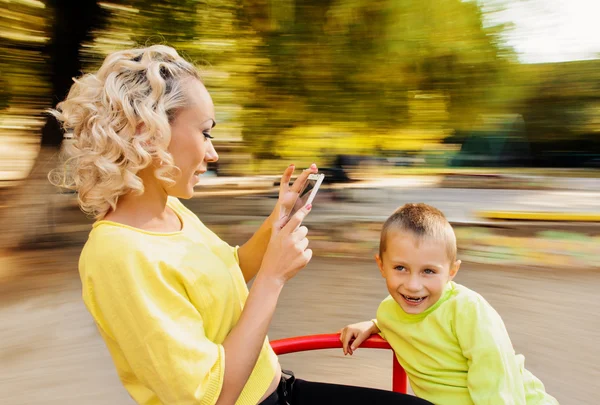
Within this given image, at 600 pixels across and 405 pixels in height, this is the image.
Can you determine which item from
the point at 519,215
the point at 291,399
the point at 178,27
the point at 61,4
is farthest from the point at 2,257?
the point at 519,215

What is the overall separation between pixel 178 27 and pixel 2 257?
251 cm

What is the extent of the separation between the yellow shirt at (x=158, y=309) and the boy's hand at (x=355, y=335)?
1.81 ft

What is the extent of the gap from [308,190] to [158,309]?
0.55m

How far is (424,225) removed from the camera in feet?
4.97

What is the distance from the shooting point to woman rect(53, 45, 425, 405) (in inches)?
44.8

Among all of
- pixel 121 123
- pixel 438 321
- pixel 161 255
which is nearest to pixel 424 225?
pixel 438 321

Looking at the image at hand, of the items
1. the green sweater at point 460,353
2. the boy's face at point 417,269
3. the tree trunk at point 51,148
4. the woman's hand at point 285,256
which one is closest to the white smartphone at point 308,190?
the woman's hand at point 285,256

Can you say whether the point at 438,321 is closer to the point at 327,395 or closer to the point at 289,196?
the point at 327,395

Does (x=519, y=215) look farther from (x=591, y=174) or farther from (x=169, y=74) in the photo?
(x=169, y=74)

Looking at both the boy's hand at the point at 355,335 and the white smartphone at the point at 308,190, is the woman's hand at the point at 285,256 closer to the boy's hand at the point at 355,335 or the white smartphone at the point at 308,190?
the white smartphone at the point at 308,190

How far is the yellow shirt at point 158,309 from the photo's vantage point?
1.13 metres

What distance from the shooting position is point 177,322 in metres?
1.15

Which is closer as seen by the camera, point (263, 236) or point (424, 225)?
point (424, 225)

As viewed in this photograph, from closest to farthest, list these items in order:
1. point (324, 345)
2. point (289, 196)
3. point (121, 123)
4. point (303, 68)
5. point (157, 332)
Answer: point (157, 332) < point (121, 123) < point (289, 196) < point (324, 345) < point (303, 68)
